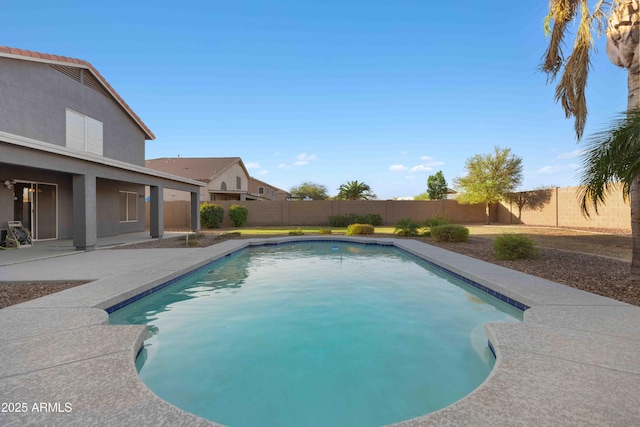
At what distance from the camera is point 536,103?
14641mm

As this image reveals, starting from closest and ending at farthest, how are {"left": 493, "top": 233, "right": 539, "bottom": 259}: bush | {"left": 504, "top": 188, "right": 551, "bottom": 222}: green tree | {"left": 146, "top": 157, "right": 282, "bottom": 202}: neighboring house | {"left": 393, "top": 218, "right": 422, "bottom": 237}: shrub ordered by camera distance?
{"left": 493, "top": 233, "right": 539, "bottom": 259}: bush < {"left": 393, "top": 218, "right": 422, "bottom": 237}: shrub < {"left": 504, "top": 188, "right": 551, "bottom": 222}: green tree < {"left": 146, "top": 157, "right": 282, "bottom": 202}: neighboring house

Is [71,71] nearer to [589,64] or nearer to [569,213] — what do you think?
[589,64]

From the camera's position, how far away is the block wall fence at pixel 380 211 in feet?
71.9

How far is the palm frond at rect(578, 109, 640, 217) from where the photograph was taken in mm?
5016

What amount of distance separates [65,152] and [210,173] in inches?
801

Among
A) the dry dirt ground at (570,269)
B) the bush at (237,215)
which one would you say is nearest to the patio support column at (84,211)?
the dry dirt ground at (570,269)

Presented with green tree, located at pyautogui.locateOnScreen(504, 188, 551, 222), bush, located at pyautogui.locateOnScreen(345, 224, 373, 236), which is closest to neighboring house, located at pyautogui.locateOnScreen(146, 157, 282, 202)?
bush, located at pyautogui.locateOnScreen(345, 224, 373, 236)

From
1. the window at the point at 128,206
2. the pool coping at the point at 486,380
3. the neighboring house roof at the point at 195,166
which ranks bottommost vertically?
the pool coping at the point at 486,380

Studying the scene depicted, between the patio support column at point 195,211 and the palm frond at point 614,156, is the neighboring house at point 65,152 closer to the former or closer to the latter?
the patio support column at point 195,211

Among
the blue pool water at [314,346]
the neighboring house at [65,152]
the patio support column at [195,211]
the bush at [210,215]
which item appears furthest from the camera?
the bush at [210,215]

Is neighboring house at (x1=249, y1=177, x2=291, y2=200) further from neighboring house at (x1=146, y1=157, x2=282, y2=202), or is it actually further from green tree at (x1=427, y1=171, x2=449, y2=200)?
green tree at (x1=427, y1=171, x2=449, y2=200)

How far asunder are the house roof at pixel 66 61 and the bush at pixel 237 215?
291 inches

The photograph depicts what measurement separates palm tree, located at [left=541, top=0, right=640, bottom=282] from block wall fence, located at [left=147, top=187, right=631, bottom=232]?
1559cm

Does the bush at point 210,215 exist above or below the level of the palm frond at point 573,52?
below
